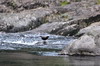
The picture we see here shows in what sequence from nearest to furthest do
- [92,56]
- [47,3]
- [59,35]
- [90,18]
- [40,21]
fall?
[92,56] → [59,35] → [90,18] → [40,21] → [47,3]

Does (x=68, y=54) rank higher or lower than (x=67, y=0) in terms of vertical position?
lower

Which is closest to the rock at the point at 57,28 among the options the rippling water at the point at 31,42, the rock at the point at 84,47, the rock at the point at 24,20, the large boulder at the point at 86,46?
the rock at the point at 24,20

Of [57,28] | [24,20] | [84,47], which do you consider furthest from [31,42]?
[24,20]

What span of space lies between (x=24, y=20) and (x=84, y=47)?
2769 centimetres

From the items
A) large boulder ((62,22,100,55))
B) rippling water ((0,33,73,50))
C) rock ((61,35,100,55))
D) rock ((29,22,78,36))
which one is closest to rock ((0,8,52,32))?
rock ((29,22,78,36))

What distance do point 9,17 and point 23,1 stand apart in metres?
12.0

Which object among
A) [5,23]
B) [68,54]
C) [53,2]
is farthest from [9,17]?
[68,54]

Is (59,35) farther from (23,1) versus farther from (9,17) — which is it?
(23,1)

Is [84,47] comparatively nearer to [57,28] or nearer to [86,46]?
[86,46]

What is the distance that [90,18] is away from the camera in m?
45.3

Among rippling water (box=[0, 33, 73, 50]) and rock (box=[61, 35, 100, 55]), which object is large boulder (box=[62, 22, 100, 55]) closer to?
rock (box=[61, 35, 100, 55])

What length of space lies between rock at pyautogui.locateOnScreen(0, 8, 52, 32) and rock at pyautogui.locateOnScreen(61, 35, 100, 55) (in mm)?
26039

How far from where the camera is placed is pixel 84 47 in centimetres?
2106

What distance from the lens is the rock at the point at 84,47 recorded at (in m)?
21.0
